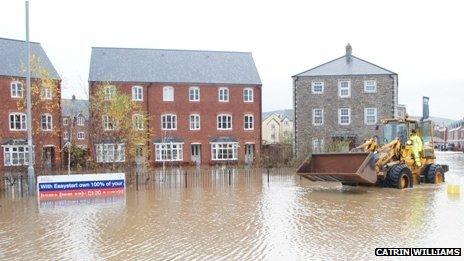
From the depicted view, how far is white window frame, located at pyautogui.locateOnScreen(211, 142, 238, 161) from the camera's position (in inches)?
1730

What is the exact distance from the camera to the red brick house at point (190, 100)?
42.9m

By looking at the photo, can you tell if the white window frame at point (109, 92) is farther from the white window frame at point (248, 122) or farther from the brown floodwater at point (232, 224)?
the white window frame at point (248, 122)

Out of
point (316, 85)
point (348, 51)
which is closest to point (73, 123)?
point (316, 85)

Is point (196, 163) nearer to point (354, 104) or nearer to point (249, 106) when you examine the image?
point (249, 106)

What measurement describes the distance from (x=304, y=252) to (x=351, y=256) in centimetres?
88

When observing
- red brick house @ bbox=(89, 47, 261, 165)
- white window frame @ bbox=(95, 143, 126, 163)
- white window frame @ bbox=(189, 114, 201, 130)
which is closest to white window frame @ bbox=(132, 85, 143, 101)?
red brick house @ bbox=(89, 47, 261, 165)

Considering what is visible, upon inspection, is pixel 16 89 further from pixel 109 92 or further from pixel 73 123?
pixel 73 123

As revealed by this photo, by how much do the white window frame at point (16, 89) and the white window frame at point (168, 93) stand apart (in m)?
11.7

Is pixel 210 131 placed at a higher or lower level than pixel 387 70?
lower

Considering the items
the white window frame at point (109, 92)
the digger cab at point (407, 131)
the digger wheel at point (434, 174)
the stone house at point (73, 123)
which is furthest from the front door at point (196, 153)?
the digger wheel at point (434, 174)

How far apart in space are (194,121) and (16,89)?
15010 mm

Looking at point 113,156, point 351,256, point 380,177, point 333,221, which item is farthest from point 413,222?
point 113,156

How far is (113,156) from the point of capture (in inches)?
968

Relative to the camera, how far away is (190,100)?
4394 cm
